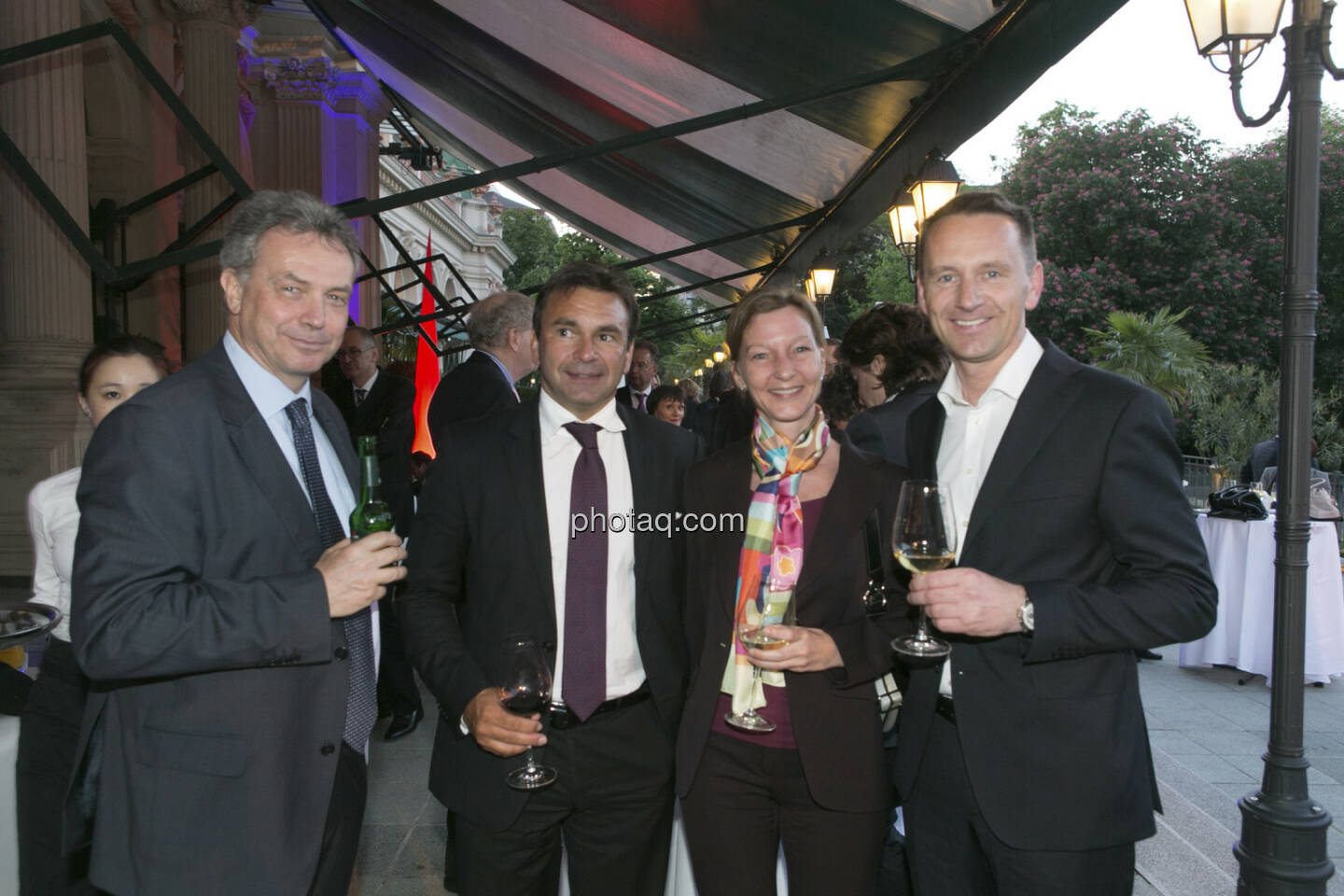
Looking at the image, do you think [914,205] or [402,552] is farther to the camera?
[914,205]

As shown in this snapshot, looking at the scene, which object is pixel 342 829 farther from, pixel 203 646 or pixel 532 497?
pixel 532 497

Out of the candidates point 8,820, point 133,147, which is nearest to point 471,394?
point 8,820

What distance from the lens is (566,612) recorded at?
233 centimetres

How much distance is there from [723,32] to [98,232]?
8.70 m

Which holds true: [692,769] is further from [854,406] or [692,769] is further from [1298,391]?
[1298,391]

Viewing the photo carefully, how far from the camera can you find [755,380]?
2463mm

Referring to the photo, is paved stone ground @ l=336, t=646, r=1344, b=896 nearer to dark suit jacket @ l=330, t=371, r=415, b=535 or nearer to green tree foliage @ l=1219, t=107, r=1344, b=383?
dark suit jacket @ l=330, t=371, r=415, b=535

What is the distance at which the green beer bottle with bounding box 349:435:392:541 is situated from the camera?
1872 mm

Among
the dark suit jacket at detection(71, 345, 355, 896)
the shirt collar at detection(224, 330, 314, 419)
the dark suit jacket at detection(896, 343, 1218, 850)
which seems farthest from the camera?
the shirt collar at detection(224, 330, 314, 419)

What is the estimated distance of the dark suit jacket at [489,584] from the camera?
2.29 metres

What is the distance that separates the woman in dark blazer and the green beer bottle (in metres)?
0.87

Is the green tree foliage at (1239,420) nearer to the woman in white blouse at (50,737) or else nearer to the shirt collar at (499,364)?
the shirt collar at (499,364)

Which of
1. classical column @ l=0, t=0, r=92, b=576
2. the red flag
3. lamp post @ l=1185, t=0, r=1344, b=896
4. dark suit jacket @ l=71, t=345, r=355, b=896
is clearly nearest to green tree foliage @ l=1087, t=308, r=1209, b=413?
the red flag

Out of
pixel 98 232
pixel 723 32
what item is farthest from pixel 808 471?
pixel 98 232
